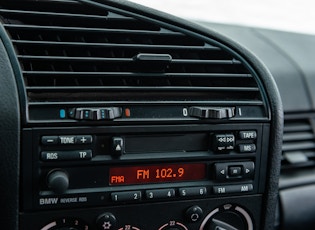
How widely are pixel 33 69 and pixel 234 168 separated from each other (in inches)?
22.4

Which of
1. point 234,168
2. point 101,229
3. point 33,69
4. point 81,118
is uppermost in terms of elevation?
point 33,69

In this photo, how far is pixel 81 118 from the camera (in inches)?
50.9

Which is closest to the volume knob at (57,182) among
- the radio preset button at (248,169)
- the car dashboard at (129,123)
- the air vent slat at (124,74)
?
the car dashboard at (129,123)

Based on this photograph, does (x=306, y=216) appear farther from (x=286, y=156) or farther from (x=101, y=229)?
(x=101, y=229)

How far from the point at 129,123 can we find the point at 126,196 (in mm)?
180

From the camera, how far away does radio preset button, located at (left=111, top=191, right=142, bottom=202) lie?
4.48ft

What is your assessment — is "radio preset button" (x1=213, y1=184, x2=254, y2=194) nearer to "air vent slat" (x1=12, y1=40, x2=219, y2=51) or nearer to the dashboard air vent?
"air vent slat" (x1=12, y1=40, x2=219, y2=51)

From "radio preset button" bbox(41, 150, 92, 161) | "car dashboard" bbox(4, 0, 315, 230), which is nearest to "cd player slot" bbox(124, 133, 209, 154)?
"car dashboard" bbox(4, 0, 315, 230)

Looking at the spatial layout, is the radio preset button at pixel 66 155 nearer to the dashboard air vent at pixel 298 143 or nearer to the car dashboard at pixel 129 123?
the car dashboard at pixel 129 123

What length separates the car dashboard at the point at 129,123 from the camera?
129cm

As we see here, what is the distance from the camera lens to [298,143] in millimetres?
2256

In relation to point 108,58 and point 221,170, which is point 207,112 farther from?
point 108,58

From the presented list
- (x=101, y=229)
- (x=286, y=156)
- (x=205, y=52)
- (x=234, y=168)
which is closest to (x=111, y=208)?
(x=101, y=229)

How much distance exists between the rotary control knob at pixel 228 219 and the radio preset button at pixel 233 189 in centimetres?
5
